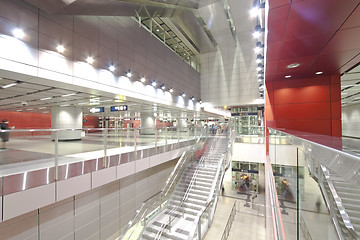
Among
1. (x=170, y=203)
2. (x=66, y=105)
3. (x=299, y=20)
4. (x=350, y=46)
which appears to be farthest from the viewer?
(x=66, y=105)

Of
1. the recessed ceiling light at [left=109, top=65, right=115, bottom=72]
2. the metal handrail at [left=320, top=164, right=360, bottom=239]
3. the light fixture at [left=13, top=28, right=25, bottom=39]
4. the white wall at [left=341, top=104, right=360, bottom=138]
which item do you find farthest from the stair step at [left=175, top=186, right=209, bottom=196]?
the white wall at [left=341, top=104, right=360, bottom=138]

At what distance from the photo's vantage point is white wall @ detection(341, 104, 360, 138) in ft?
45.0

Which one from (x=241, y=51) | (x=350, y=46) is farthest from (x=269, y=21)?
(x=241, y=51)

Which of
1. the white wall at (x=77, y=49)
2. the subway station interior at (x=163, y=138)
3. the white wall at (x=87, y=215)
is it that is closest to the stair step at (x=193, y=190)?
the subway station interior at (x=163, y=138)

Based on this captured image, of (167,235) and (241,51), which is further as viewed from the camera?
(241,51)

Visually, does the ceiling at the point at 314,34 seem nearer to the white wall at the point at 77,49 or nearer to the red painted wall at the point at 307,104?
the red painted wall at the point at 307,104

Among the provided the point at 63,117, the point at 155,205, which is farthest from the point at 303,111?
the point at 63,117

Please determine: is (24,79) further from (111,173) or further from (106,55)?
(111,173)

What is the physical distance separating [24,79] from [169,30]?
13.5 meters

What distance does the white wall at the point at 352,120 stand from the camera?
45.0ft

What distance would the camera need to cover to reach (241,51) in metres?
19.2

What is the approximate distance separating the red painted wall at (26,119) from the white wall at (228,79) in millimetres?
20626

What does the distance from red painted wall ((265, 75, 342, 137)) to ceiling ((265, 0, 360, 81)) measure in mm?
1091

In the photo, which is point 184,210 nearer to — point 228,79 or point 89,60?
point 89,60
